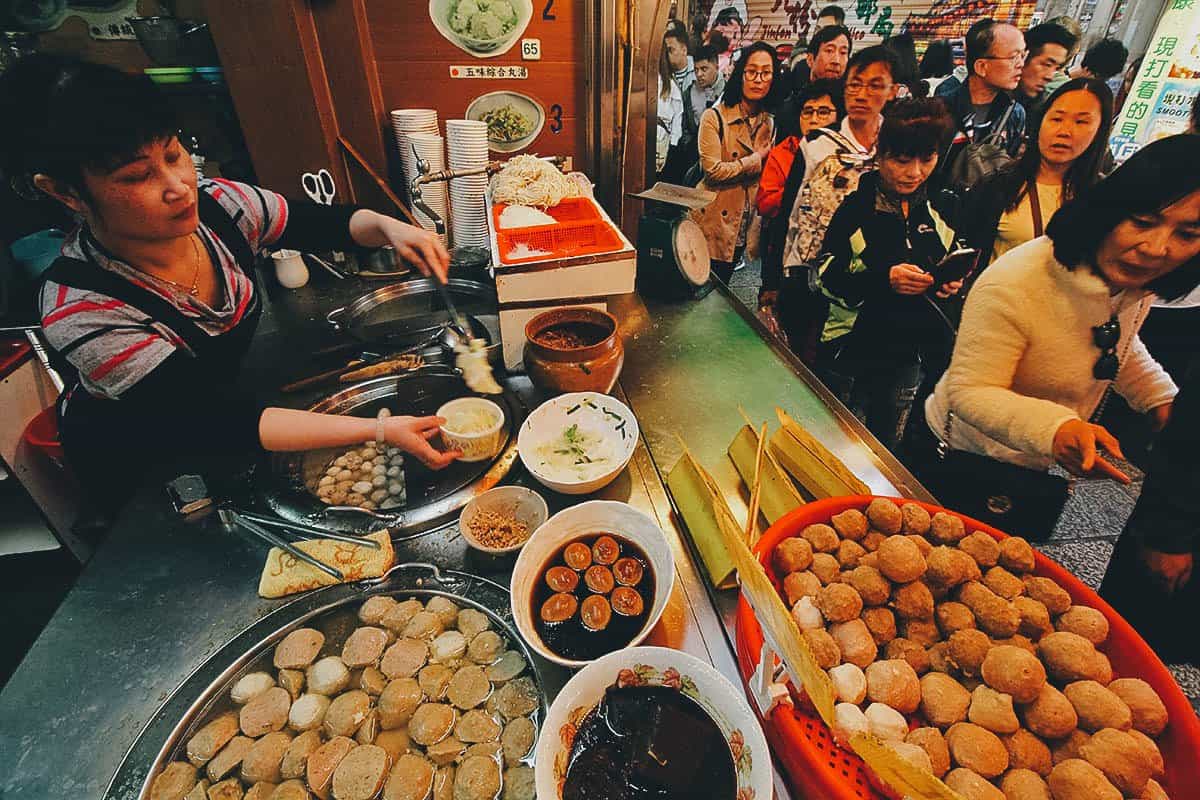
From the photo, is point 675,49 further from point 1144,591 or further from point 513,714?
point 513,714

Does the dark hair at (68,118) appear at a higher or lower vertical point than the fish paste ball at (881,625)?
higher

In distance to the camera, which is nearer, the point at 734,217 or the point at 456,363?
the point at 456,363

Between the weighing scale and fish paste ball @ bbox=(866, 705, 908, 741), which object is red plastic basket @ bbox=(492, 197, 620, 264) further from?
fish paste ball @ bbox=(866, 705, 908, 741)

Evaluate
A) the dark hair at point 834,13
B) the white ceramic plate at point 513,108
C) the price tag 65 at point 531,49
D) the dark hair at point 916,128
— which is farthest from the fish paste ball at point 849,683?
the dark hair at point 834,13

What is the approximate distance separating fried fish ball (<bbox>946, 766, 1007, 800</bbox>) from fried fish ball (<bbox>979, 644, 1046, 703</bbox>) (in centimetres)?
20

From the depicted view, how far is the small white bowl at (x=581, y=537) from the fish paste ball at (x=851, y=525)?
1.58ft

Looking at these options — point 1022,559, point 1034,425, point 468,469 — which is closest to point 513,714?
point 468,469

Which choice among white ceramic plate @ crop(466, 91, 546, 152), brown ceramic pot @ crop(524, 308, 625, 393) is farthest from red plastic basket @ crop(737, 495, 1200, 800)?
white ceramic plate @ crop(466, 91, 546, 152)

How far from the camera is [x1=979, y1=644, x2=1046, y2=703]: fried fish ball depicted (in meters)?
1.10

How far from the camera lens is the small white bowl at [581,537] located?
136cm

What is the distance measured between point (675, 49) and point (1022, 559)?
7.89 meters

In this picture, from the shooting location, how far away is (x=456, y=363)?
2586 millimetres

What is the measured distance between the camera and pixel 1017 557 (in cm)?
135

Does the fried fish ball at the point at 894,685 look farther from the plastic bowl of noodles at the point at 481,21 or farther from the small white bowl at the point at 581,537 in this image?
the plastic bowl of noodles at the point at 481,21
